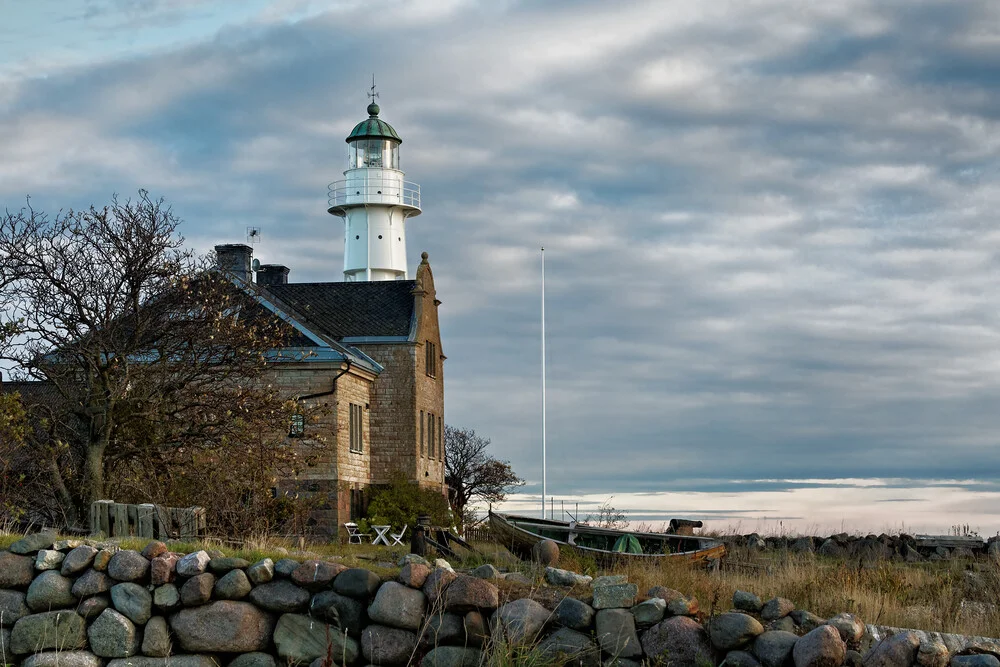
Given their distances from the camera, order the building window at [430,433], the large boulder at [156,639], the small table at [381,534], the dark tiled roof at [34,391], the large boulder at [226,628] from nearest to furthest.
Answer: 1. the large boulder at [226,628]
2. the large boulder at [156,639]
3. the dark tiled roof at [34,391]
4. the small table at [381,534]
5. the building window at [430,433]

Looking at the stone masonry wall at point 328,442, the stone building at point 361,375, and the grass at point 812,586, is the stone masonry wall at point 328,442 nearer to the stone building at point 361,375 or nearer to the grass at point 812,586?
the stone building at point 361,375

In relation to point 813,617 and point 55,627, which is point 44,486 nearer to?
point 55,627

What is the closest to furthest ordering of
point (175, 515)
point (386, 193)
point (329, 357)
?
point (175, 515) → point (329, 357) → point (386, 193)

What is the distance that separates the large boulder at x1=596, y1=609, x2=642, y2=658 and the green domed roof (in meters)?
40.0

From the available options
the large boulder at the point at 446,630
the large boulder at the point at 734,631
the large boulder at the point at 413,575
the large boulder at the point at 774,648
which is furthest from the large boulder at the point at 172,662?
the large boulder at the point at 774,648

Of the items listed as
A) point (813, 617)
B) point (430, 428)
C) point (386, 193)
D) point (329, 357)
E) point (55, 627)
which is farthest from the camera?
point (386, 193)

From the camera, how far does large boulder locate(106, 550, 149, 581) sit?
13.2 metres

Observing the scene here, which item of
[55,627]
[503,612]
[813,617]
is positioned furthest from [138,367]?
[813,617]

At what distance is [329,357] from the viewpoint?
1326 inches

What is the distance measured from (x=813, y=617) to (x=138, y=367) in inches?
544

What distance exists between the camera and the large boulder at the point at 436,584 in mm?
12367

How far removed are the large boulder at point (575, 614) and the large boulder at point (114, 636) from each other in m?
4.91

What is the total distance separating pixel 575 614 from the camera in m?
12.1

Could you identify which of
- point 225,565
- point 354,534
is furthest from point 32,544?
point 354,534
